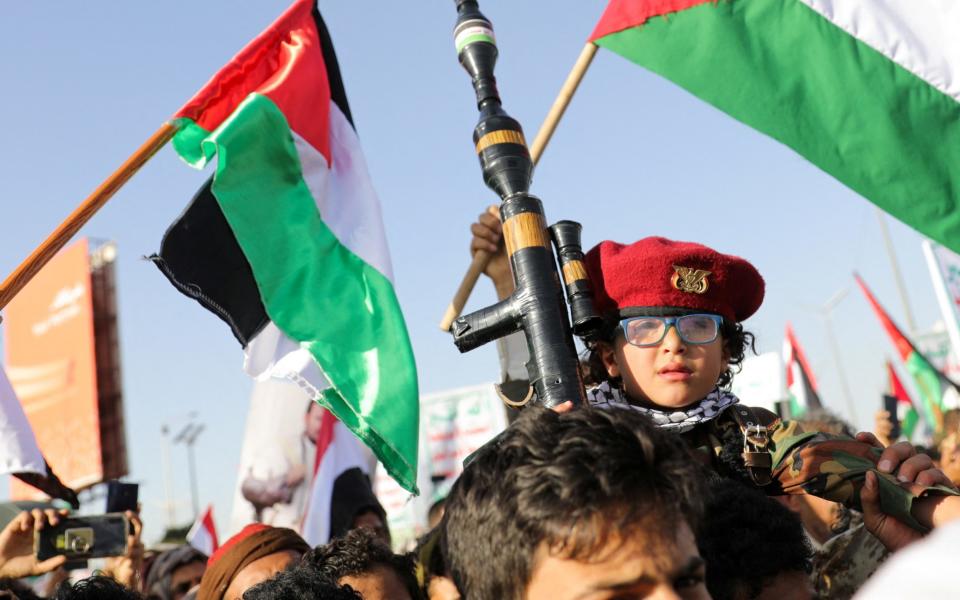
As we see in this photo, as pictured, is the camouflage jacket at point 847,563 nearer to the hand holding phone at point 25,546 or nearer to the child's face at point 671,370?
the child's face at point 671,370

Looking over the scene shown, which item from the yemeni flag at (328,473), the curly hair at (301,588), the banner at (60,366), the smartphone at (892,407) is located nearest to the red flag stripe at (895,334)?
the smartphone at (892,407)

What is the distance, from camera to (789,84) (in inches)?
157

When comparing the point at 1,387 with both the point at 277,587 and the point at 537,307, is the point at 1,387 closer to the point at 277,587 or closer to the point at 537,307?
the point at 277,587

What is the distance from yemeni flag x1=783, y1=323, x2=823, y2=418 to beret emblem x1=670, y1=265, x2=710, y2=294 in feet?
24.5

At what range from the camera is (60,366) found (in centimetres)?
1397

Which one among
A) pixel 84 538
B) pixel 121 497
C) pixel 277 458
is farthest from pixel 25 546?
pixel 277 458

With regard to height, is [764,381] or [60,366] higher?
[60,366]

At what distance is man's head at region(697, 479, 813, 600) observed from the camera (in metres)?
2.32

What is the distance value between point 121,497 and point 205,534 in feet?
8.97

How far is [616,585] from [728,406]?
3.77 ft

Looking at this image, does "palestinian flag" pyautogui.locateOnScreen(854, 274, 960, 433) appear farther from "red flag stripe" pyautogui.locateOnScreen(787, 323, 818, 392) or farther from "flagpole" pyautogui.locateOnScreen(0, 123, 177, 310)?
"flagpole" pyautogui.locateOnScreen(0, 123, 177, 310)

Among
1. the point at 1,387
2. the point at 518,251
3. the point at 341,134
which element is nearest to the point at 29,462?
the point at 1,387

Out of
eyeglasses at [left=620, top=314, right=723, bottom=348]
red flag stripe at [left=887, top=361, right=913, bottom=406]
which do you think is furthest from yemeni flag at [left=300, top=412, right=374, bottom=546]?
red flag stripe at [left=887, top=361, right=913, bottom=406]

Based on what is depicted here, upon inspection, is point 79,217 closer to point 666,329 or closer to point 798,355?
point 666,329
